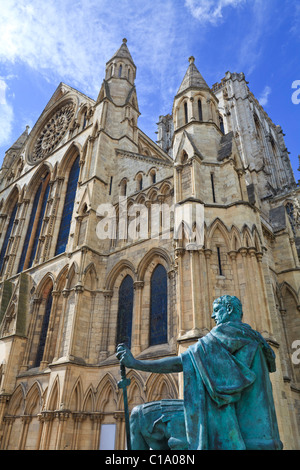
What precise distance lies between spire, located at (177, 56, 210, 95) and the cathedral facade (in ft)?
0.31

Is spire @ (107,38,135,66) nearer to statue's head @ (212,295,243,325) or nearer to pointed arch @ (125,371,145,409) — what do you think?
pointed arch @ (125,371,145,409)

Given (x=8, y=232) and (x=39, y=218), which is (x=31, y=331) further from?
(x=8, y=232)

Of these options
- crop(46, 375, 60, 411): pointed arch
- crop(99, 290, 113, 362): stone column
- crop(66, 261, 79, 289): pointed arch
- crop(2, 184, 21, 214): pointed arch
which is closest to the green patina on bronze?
crop(46, 375, 60, 411): pointed arch

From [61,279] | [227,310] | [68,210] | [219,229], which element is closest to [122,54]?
[68,210]

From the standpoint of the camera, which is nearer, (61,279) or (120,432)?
(120,432)

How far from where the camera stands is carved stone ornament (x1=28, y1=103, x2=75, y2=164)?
2286 centimetres

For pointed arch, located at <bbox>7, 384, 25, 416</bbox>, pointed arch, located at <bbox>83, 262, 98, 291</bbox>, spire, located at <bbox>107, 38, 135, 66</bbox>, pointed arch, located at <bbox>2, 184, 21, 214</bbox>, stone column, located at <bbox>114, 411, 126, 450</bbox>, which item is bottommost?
stone column, located at <bbox>114, 411, 126, 450</bbox>

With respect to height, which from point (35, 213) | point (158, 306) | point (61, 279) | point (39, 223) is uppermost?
point (35, 213)

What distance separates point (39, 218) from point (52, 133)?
7519 mm

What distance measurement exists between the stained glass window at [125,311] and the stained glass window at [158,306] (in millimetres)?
1037

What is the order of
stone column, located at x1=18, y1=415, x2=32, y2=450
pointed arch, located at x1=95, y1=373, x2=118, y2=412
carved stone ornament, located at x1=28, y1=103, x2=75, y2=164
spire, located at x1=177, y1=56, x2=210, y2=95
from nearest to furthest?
1. pointed arch, located at x1=95, y1=373, x2=118, y2=412
2. stone column, located at x1=18, y1=415, x2=32, y2=450
3. spire, located at x1=177, y1=56, x2=210, y2=95
4. carved stone ornament, located at x1=28, y1=103, x2=75, y2=164

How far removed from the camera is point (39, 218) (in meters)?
20.4

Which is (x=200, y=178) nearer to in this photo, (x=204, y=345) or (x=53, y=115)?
(x=204, y=345)

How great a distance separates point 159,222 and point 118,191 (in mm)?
3803
